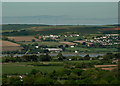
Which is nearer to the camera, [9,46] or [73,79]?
[73,79]

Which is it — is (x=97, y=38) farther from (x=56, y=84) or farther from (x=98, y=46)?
(x=56, y=84)

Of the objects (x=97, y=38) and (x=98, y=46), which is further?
(x=97, y=38)

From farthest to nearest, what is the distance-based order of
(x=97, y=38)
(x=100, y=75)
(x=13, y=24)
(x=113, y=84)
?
(x=13, y=24), (x=97, y=38), (x=100, y=75), (x=113, y=84)

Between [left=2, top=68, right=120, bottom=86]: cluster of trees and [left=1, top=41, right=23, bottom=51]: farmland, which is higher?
[left=1, top=41, right=23, bottom=51]: farmland

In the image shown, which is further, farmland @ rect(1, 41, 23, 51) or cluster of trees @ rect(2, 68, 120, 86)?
farmland @ rect(1, 41, 23, 51)

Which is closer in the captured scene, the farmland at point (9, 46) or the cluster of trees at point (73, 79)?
the cluster of trees at point (73, 79)

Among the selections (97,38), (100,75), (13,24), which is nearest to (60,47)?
(97,38)

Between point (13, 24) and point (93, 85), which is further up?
point (13, 24)

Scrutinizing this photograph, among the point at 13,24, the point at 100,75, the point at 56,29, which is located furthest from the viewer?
the point at 13,24

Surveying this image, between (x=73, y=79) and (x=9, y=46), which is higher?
(x=9, y=46)

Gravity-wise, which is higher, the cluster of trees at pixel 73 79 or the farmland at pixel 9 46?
the farmland at pixel 9 46
